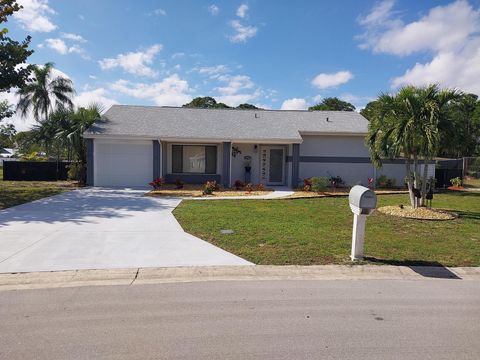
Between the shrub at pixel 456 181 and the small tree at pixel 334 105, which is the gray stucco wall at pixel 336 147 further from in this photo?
the small tree at pixel 334 105

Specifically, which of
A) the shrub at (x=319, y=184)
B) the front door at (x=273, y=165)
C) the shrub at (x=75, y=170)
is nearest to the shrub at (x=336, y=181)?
the shrub at (x=319, y=184)

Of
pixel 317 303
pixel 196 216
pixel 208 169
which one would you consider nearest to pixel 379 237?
pixel 317 303

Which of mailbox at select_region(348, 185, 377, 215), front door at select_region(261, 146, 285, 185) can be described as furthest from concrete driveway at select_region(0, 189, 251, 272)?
front door at select_region(261, 146, 285, 185)

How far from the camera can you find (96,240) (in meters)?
7.02

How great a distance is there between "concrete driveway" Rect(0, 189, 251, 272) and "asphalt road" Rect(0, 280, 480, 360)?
1032mm

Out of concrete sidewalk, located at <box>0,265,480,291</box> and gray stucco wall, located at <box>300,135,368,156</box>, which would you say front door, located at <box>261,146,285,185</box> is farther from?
concrete sidewalk, located at <box>0,265,480,291</box>

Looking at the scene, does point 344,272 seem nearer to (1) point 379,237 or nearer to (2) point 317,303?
(2) point 317,303

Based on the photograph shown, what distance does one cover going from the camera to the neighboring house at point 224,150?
16.8 meters

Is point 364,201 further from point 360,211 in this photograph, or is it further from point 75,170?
point 75,170

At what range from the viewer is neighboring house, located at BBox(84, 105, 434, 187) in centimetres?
1684

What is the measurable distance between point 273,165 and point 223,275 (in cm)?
1345

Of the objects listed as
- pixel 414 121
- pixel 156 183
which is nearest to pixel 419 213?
pixel 414 121

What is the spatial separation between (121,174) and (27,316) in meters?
13.7

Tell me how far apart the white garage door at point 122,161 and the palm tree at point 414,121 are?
10.6 m
